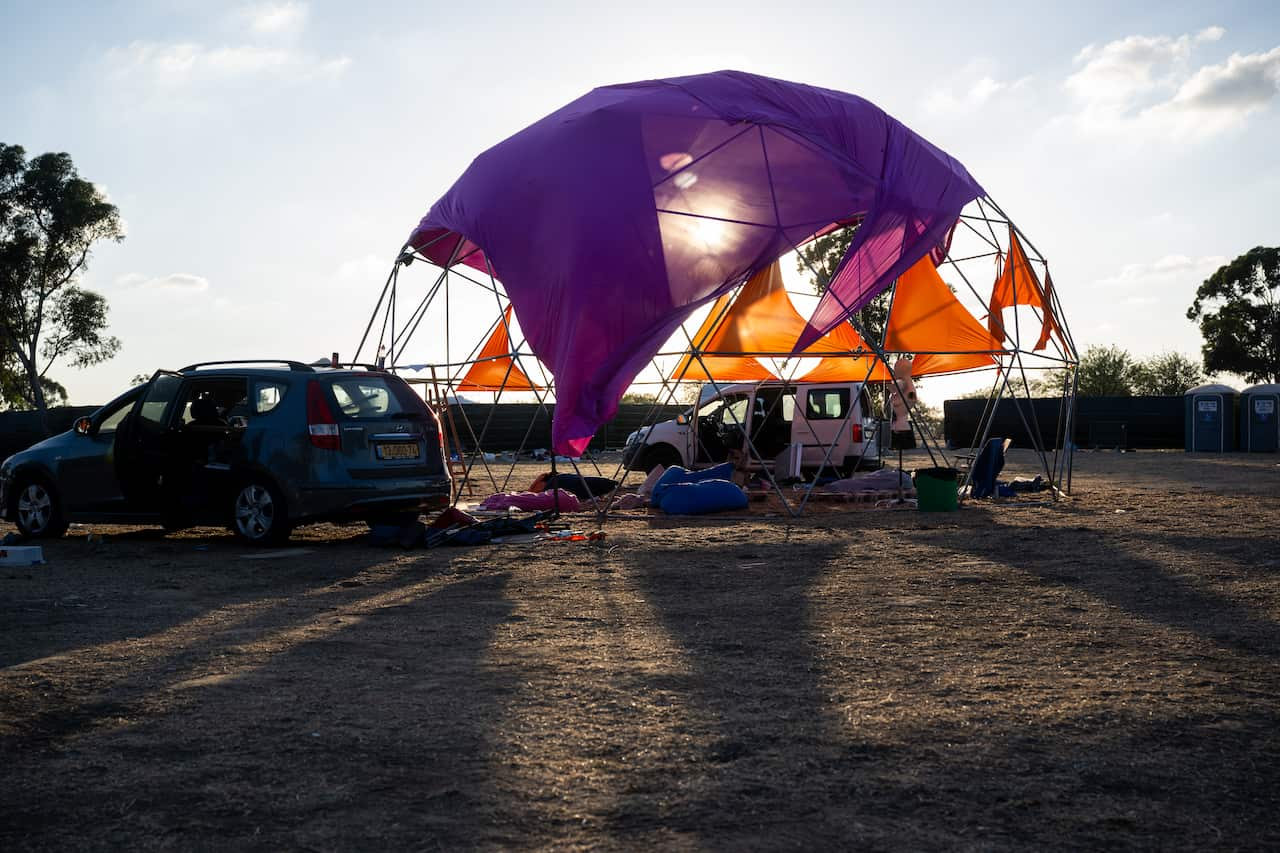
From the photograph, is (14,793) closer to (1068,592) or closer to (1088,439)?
(1068,592)

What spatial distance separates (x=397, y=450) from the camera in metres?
10.4

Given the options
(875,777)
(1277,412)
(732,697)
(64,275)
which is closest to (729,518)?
(732,697)

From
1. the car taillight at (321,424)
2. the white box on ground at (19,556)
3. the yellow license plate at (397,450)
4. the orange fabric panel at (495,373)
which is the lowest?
the white box on ground at (19,556)

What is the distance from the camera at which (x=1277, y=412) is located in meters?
33.6

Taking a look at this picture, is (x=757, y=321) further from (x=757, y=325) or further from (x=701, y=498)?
(x=701, y=498)

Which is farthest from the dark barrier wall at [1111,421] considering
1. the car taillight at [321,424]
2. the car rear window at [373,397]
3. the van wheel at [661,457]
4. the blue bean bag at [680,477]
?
the car taillight at [321,424]

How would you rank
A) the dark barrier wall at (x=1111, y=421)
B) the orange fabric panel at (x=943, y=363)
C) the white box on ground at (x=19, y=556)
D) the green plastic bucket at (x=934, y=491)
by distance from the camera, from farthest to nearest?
1. the dark barrier wall at (x=1111, y=421)
2. the orange fabric panel at (x=943, y=363)
3. the green plastic bucket at (x=934, y=491)
4. the white box on ground at (x=19, y=556)

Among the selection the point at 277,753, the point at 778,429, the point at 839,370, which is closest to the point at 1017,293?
the point at 778,429

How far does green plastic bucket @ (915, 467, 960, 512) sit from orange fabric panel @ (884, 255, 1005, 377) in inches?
114

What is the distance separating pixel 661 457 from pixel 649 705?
14.8 m

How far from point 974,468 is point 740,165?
17.4 ft

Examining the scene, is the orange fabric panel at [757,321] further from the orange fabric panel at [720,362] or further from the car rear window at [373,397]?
the car rear window at [373,397]

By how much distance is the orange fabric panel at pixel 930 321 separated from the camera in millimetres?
A: 16625

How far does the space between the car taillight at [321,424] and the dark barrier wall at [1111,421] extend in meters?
28.5
